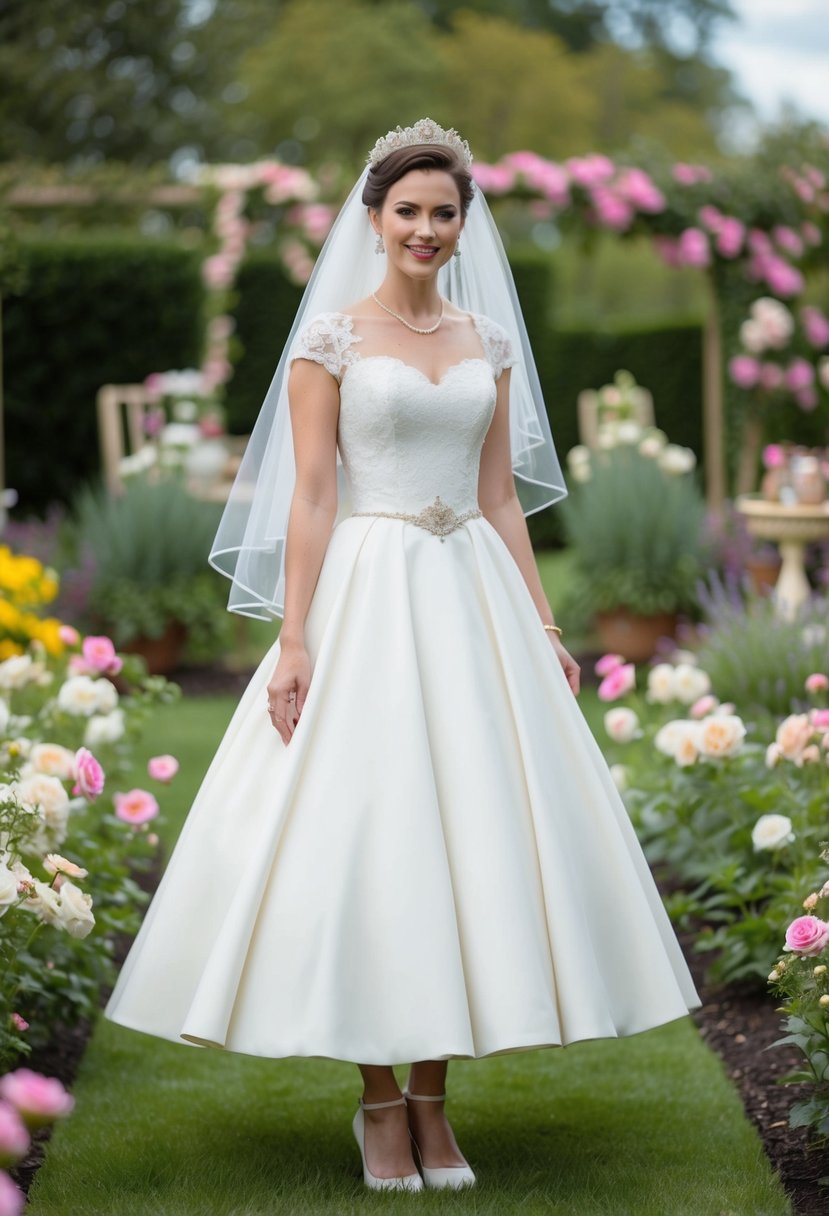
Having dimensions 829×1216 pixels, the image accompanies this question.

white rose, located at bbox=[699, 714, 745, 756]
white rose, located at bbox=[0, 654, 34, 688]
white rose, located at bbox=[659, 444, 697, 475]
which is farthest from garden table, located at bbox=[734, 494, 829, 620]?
white rose, located at bbox=[0, 654, 34, 688]

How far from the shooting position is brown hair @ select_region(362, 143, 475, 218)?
306 centimetres

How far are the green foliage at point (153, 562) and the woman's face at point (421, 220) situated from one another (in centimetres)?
605

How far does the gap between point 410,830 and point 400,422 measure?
2.64ft

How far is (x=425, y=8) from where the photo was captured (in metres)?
34.4

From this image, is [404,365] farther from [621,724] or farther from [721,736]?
[621,724]

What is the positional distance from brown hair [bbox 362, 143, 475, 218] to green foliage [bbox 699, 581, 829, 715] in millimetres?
2909

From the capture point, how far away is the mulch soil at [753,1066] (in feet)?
10.1

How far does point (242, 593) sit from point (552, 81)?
29410 millimetres

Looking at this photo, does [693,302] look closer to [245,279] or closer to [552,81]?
[552,81]

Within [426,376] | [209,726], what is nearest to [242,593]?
[426,376]

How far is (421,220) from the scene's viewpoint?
306cm

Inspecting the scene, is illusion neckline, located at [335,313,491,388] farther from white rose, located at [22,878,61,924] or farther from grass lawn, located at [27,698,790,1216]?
grass lawn, located at [27,698,790,1216]

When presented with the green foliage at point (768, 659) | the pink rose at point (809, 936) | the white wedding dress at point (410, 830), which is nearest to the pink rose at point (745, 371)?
the green foliage at point (768, 659)

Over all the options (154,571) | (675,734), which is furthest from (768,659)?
(154,571)
